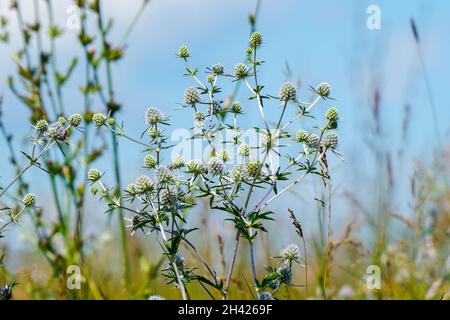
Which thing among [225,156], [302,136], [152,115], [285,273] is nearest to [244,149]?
[225,156]

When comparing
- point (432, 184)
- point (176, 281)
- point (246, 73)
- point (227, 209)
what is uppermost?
point (432, 184)

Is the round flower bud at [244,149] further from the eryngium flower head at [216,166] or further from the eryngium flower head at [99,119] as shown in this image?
the eryngium flower head at [99,119]

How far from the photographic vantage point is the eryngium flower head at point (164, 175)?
1739mm

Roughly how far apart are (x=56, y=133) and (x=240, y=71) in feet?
1.91

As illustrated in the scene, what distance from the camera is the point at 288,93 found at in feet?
6.19

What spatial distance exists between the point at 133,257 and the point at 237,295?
174 cm

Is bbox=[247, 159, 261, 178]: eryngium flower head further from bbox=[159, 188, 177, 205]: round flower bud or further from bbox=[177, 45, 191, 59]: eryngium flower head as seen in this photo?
bbox=[177, 45, 191, 59]: eryngium flower head

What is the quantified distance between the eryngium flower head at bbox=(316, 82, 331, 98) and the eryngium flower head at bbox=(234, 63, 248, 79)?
229 millimetres

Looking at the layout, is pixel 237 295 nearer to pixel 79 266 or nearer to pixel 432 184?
pixel 79 266

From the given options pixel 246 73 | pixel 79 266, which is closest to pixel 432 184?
pixel 79 266

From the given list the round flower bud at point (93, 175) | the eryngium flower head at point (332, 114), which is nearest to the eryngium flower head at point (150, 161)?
the round flower bud at point (93, 175)

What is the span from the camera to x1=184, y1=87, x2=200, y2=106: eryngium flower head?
6.46 feet
